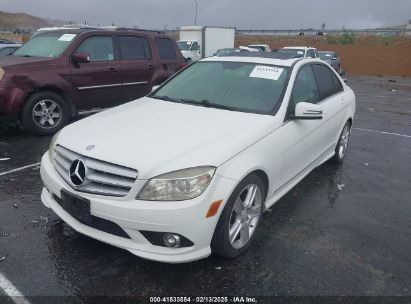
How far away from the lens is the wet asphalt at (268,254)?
2.90m

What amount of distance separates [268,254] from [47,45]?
5.99 metres

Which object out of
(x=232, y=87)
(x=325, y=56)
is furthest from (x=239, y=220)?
(x=325, y=56)

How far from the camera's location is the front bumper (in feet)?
8.78

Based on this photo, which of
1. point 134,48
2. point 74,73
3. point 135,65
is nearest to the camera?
point 74,73

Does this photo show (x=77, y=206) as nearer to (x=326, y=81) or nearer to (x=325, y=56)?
(x=326, y=81)

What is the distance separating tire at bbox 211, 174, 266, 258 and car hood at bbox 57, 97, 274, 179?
0.32m

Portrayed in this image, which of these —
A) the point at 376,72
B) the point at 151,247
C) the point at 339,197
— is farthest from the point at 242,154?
the point at 376,72

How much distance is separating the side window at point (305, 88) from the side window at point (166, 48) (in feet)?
14.9

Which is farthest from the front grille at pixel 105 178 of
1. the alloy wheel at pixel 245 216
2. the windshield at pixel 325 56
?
the windshield at pixel 325 56

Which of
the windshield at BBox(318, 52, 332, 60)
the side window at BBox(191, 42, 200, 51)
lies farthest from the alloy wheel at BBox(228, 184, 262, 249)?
the side window at BBox(191, 42, 200, 51)

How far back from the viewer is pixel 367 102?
1314 centimetres

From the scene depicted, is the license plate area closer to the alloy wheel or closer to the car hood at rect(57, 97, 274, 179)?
the car hood at rect(57, 97, 274, 179)

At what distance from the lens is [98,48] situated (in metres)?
7.39

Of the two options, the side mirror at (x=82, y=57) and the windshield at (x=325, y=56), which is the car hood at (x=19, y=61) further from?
the windshield at (x=325, y=56)
